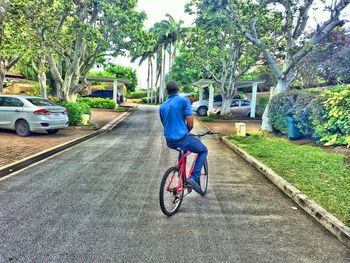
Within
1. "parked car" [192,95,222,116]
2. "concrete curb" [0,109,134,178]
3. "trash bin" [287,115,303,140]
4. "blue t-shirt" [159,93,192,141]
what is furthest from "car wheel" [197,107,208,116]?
"blue t-shirt" [159,93,192,141]

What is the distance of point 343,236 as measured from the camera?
3672 millimetres

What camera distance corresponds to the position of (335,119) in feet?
30.8

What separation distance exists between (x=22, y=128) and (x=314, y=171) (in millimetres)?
10107

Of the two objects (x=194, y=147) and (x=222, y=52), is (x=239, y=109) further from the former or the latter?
(x=194, y=147)

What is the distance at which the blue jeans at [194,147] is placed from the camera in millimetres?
4516

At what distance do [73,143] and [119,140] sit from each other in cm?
190

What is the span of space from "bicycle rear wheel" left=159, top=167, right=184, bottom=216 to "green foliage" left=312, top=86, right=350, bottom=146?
252 inches

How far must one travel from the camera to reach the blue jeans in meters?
4.52

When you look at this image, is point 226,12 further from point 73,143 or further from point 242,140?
point 73,143

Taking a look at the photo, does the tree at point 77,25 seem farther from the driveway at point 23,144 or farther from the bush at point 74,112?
the driveway at point 23,144

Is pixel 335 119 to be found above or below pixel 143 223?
above

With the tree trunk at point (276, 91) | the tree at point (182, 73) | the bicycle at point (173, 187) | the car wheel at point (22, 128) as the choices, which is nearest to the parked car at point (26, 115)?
the car wheel at point (22, 128)

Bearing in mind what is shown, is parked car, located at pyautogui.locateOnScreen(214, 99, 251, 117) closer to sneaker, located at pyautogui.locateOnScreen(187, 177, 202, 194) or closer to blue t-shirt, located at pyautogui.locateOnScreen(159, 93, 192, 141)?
sneaker, located at pyautogui.locateOnScreen(187, 177, 202, 194)

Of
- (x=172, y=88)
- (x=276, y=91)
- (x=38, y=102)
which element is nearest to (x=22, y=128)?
(x=38, y=102)
